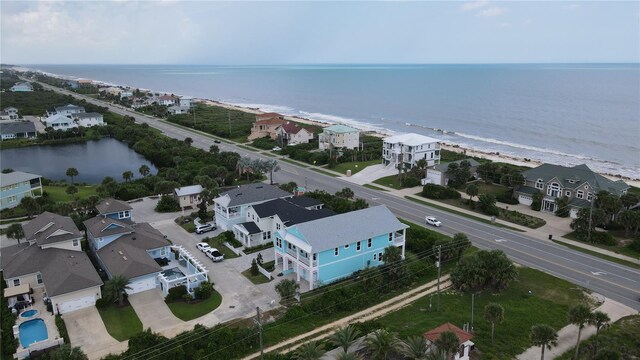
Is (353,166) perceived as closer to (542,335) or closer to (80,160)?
(542,335)

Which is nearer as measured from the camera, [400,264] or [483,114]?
[400,264]

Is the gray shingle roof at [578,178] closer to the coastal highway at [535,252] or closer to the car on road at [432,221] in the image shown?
the coastal highway at [535,252]

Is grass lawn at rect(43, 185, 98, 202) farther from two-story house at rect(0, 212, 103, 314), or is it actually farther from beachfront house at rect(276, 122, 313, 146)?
beachfront house at rect(276, 122, 313, 146)

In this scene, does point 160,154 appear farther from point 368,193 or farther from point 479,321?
point 479,321

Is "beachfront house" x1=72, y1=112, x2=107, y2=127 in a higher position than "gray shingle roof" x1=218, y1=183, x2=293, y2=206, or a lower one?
higher

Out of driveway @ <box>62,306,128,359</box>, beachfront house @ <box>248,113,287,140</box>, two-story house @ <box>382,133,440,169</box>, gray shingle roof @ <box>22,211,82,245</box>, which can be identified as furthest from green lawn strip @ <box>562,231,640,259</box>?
beachfront house @ <box>248,113,287,140</box>

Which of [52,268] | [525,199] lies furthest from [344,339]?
[525,199]

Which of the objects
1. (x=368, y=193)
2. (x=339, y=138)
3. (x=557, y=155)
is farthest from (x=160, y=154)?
(x=557, y=155)
